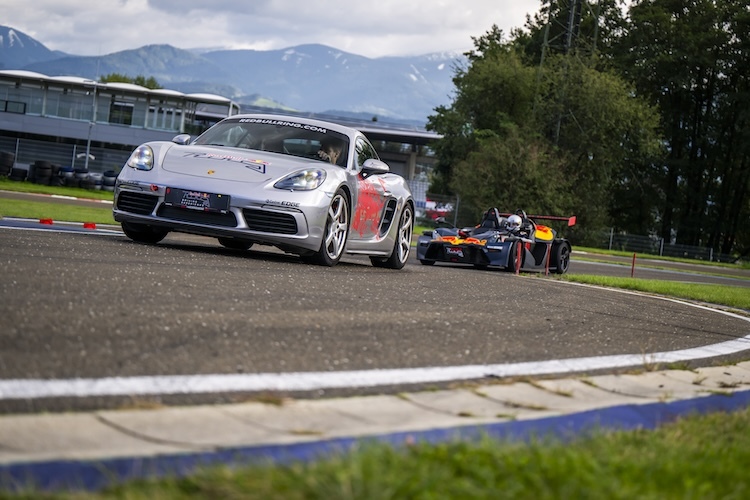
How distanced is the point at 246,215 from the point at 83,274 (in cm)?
323

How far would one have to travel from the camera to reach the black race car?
18.1 m

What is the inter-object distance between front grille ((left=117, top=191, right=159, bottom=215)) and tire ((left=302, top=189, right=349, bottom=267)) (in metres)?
1.60

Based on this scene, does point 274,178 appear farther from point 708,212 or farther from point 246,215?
point 708,212

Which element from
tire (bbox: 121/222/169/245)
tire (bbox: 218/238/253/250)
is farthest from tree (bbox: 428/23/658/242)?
tire (bbox: 121/222/169/245)

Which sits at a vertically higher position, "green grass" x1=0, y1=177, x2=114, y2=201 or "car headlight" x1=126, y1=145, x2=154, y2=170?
"car headlight" x1=126, y1=145, x2=154, y2=170

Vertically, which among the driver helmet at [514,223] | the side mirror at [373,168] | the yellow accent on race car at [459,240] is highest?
the side mirror at [373,168]

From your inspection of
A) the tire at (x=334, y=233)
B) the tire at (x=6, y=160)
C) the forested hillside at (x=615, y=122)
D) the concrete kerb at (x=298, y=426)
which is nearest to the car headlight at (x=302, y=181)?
the tire at (x=334, y=233)

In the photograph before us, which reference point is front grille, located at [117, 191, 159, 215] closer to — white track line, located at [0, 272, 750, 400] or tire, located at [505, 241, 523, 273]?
white track line, located at [0, 272, 750, 400]

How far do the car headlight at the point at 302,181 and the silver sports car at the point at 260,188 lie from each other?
0.04 ft

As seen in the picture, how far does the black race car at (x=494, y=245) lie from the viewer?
713 inches

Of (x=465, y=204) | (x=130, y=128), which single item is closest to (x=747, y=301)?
(x=465, y=204)

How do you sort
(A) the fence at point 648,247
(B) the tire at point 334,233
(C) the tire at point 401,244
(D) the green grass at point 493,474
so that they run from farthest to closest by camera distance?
(A) the fence at point 648,247
(C) the tire at point 401,244
(B) the tire at point 334,233
(D) the green grass at point 493,474

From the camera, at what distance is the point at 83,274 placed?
643 centimetres

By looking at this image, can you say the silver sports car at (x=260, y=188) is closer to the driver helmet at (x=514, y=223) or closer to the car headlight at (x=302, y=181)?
the car headlight at (x=302, y=181)
